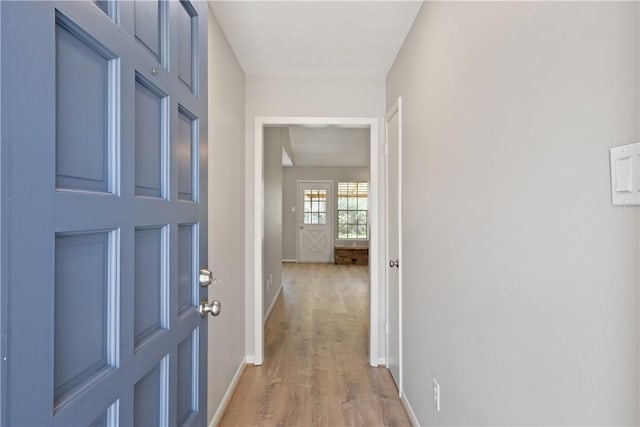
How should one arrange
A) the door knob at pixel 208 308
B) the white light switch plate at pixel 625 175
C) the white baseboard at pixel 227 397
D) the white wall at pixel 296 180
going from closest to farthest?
the white light switch plate at pixel 625 175, the door knob at pixel 208 308, the white baseboard at pixel 227 397, the white wall at pixel 296 180

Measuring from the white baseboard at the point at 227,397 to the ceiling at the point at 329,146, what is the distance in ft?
16.6

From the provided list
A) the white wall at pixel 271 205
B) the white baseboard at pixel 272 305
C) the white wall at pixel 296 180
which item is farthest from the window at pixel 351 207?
the white wall at pixel 271 205

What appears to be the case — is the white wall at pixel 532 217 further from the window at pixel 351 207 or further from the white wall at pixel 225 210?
the window at pixel 351 207

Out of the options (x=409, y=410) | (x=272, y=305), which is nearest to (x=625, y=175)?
(x=409, y=410)

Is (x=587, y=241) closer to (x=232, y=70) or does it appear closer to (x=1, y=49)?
(x=1, y=49)

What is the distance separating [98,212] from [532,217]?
1011mm

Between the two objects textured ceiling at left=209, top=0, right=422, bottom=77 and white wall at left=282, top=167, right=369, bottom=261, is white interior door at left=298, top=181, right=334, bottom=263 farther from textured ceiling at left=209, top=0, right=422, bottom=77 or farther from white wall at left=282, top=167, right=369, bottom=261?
textured ceiling at left=209, top=0, right=422, bottom=77

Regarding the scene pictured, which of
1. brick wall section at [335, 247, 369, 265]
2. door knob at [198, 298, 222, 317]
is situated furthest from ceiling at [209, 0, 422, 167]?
brick wall section at [335, 247, 369, 265]

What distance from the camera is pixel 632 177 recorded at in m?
0.68

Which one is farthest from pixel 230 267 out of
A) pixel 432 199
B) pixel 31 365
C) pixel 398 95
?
pixel 31 365

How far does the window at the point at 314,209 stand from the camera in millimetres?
9828

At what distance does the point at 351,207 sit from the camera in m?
9.84

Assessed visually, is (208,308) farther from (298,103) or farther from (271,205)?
(271,205)

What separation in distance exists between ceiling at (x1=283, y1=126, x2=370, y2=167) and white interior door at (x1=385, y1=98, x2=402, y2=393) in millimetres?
4367
